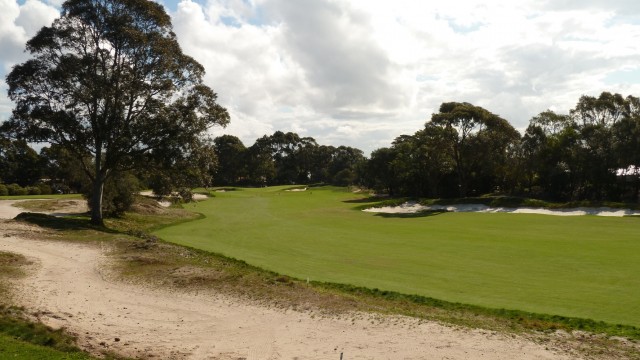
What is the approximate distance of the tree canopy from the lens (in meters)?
29.1

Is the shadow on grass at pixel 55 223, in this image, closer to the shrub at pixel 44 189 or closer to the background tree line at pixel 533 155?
the shrub at pixel 44 189

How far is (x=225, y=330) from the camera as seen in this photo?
38.1 ft

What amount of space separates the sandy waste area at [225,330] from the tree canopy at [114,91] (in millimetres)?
16399

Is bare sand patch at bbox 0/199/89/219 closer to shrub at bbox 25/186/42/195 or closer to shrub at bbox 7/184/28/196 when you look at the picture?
shrub at bbox 7/184/28/196

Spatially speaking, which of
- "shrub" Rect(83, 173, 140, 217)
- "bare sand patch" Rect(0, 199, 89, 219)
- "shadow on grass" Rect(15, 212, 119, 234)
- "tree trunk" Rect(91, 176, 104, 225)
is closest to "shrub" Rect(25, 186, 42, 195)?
"bare sand patch" Rect(0, 199, 89, 219)

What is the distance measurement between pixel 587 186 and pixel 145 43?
55.9 m

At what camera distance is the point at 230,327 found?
38.8ft

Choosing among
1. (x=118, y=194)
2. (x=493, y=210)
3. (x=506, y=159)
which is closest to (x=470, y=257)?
(x=118, y=194)

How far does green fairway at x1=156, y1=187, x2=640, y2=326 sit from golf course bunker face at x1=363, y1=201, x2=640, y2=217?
541 cm

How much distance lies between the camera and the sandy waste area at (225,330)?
1008 centimetres

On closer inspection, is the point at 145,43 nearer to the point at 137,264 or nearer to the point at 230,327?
the point at 137,264

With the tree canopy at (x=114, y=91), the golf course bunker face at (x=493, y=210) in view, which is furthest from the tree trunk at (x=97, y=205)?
the golf course bunker face at (x=493, y=210)

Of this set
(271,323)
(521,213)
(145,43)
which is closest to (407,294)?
(271,323)

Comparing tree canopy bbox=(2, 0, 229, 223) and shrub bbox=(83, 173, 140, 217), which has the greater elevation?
tree canopy bbox=(2, 0, 229, 223)
